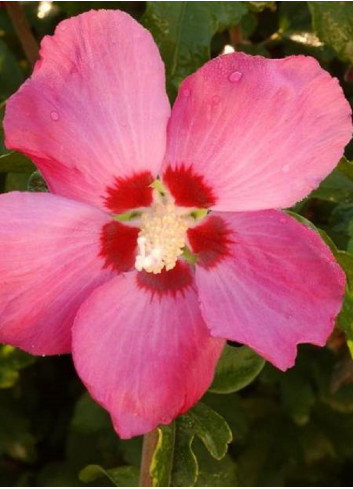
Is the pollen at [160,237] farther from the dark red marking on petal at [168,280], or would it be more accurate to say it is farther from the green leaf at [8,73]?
the green leaf at [8,73]

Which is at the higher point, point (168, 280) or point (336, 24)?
point (336, 24)

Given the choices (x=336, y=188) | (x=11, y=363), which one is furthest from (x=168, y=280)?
(x=11, y=363)

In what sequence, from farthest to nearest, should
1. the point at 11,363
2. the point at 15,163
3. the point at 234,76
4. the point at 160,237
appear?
the point at 11,363 < the point at 15,163 < the point at 160,237 < the point at 234,76

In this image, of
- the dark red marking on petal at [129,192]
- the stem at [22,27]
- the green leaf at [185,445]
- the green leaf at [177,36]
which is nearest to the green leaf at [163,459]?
the green leaf at [185,445]

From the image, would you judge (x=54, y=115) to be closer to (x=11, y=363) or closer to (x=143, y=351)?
(x=143, y=351)

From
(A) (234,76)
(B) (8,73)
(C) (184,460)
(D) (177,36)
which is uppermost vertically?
(A) (234,76)

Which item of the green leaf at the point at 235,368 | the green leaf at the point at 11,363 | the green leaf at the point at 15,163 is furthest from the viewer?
the green leaf at the point at 11,363
